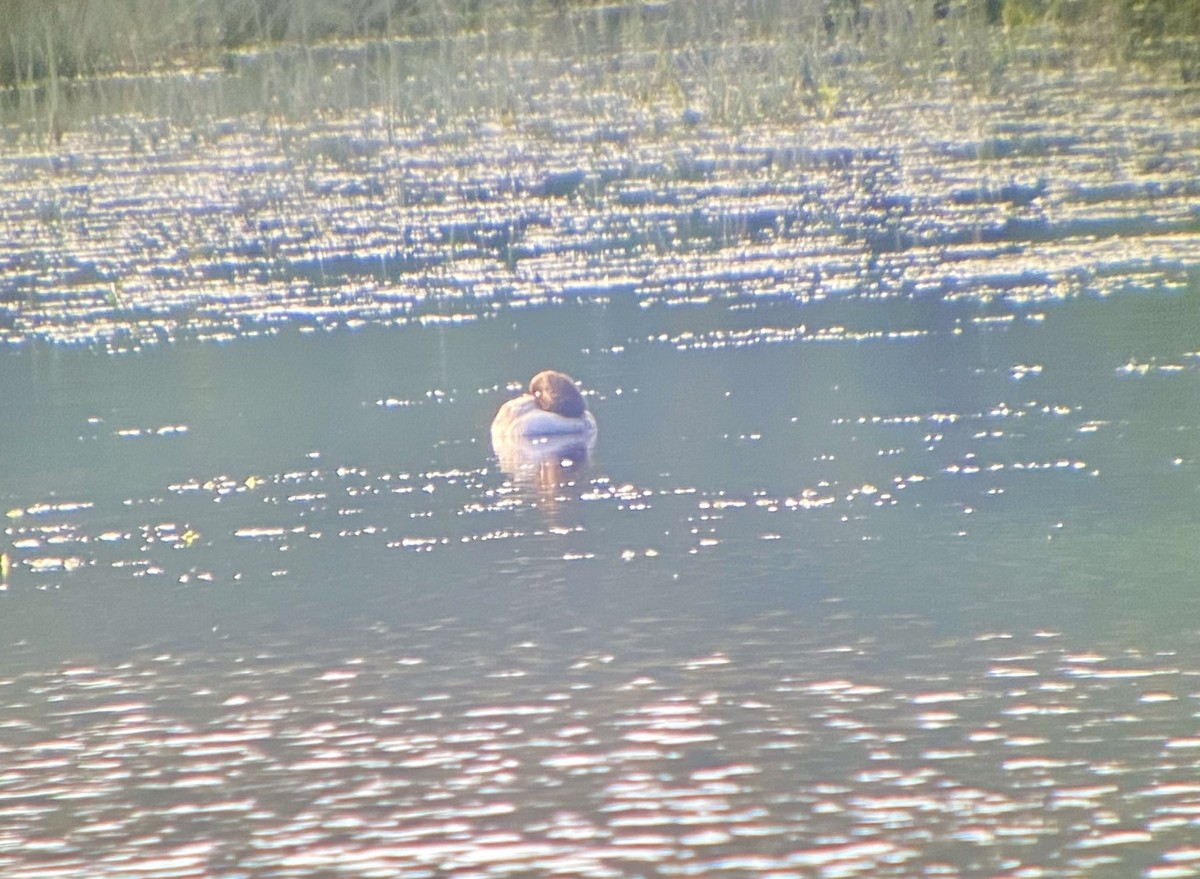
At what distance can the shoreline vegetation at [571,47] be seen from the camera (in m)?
22.2

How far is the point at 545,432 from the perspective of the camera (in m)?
10.3

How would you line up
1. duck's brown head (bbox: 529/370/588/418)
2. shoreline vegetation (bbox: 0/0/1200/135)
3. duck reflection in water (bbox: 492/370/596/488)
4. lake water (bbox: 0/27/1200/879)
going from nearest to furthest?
lake water (bbox: 0/27/1200/879)
duck reflection in water (bbox: 492/370/596/488)
duck's brown head (bbox: 529/370/588/418)
shoreline vegetation (bbox: 0/0/1200/135)

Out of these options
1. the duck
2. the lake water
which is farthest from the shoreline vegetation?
the duck

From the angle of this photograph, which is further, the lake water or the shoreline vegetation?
the shoreline vegetation

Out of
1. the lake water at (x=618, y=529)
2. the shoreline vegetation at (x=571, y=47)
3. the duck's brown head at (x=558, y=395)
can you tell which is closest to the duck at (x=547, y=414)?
the duck's brown head at (x=558, y=395)

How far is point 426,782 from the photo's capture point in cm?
632

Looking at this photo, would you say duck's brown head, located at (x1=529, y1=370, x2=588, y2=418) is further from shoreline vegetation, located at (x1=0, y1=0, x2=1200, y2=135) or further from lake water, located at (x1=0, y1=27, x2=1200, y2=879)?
shoreline vegetation, located at (x1=0, y1=0, x2=1200, y2=135)

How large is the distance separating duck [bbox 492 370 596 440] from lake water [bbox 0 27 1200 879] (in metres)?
0.15

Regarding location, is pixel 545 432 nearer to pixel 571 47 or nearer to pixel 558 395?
pixel 558 395

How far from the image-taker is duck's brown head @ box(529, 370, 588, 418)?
34.4 ft

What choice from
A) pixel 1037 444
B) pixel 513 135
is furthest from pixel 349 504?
pixel 513 135

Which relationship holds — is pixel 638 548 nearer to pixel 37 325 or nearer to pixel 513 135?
pixel 37 325

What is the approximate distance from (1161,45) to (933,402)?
1356 centimetres

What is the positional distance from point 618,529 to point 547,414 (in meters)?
1.48
